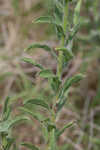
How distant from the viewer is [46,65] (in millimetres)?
3396

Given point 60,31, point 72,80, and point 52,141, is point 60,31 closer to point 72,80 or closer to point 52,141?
point 72,80

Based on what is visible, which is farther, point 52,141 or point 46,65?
point 46,65

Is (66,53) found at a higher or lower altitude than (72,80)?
higher

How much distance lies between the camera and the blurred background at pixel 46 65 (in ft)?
9.04

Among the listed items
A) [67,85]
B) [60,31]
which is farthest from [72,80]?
[60,31]

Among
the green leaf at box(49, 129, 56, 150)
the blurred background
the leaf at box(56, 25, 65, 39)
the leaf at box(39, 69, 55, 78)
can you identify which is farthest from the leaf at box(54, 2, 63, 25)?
the blurred background

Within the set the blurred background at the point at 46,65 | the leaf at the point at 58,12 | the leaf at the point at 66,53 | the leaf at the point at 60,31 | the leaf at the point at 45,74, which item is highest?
the leaf at the point at 58,12

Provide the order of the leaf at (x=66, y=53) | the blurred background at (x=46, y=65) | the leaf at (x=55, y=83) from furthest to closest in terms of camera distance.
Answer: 1. the blurred background at (x=46, y=65)
2. the leaf at (x=55, y=83)
3. the leaf at (x=66, y=53)

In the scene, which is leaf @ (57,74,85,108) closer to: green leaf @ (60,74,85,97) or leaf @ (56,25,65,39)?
green leaf @ (60,74,85,97)

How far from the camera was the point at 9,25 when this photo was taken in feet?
13.1

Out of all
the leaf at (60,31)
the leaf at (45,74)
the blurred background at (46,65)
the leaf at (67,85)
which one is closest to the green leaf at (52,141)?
the leaf at (67,85)

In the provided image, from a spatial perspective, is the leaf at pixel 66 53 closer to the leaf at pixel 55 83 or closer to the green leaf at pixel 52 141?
the leaf at pixel 55 83

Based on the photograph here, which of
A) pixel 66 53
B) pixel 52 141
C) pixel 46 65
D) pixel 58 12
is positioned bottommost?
pixel 46 65

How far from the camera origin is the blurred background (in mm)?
2754
